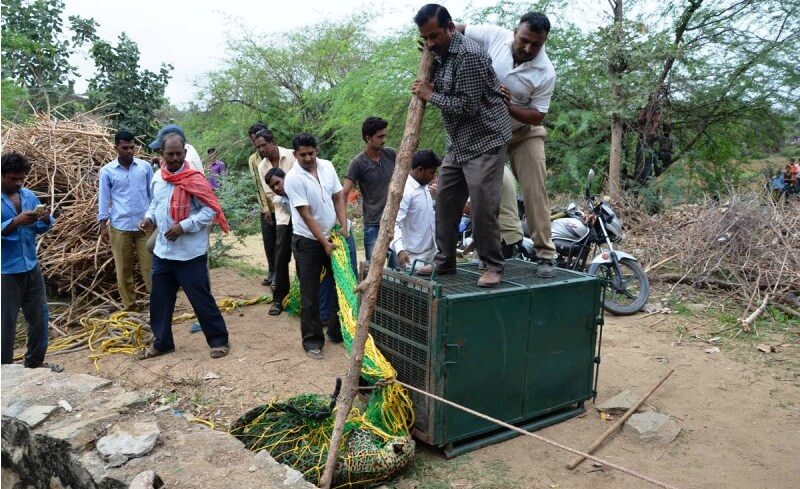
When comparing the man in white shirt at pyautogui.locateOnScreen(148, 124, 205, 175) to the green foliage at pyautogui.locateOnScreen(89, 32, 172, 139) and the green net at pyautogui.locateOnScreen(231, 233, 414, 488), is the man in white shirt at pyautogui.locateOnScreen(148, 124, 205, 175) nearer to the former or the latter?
the green net at pyautogui.locateOnScreen(231, 233, 414, 488)

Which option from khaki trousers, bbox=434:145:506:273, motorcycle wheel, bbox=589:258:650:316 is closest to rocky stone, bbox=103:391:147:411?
khaki trousers, bbox=434:145:506:273

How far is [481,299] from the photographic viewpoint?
10.6 ft

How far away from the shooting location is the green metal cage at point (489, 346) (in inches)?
125

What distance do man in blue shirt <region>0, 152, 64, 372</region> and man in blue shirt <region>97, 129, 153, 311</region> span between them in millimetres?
1245

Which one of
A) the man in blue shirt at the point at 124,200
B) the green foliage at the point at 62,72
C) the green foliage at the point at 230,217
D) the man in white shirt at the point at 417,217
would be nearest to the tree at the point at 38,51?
the green foliage at the point at 62,72

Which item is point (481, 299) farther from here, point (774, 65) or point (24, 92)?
point (24, 92)

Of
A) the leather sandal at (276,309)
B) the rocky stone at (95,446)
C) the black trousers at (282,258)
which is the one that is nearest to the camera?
the rocky stone at (95,446)

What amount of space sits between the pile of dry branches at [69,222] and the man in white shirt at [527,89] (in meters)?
4.65

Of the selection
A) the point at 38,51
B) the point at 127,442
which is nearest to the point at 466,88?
the point at 127,442

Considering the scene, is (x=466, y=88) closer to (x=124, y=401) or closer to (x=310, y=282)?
(x=310, y=282)

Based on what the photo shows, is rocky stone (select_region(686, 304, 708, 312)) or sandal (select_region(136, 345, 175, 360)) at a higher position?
rocky stone (select_region(686, 304, 708, 312))

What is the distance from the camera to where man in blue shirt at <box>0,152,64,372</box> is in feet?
13.0

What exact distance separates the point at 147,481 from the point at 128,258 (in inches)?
153

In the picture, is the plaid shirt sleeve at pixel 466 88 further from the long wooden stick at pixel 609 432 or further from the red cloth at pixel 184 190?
the red cloth at pixel 184 190
